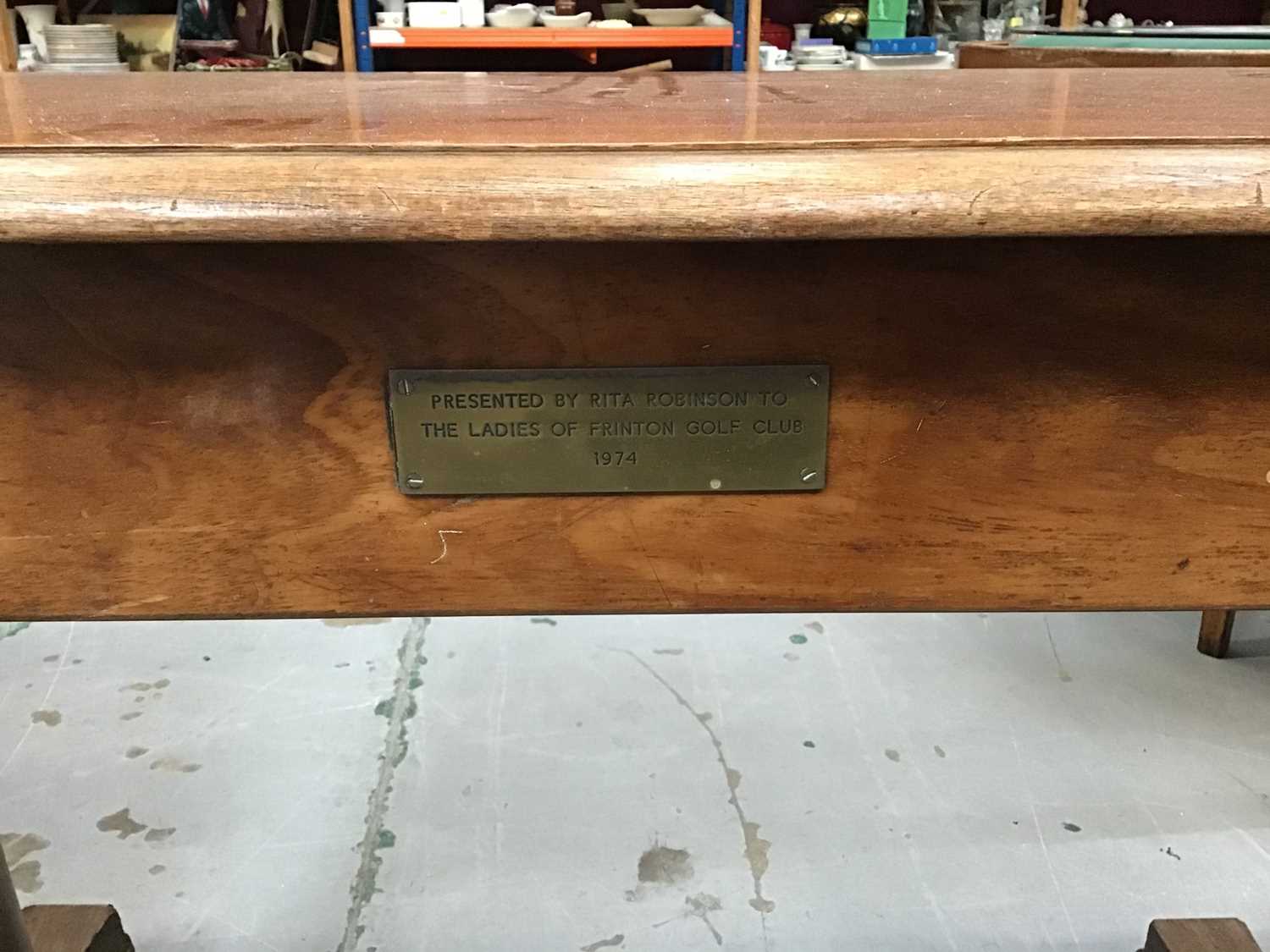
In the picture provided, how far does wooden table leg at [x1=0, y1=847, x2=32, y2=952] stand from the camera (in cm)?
67

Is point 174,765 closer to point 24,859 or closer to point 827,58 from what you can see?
point 24,859

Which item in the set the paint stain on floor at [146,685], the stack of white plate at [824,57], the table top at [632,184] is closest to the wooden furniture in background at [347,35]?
the stack of white plate at [824,57]

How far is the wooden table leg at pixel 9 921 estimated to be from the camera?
26.5 inches

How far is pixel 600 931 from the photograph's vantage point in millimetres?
1052

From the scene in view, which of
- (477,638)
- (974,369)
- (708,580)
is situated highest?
(974,369)

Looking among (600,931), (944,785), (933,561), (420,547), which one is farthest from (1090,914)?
(420,547)

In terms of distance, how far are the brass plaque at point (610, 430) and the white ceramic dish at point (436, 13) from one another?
1.96m

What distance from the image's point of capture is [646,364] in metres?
0.47

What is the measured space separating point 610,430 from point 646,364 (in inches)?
1.3

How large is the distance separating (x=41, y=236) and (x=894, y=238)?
307 millimetres

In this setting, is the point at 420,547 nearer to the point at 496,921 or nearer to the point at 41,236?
the point at 41,236

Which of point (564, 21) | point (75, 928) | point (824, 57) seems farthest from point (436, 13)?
point (75, 928)

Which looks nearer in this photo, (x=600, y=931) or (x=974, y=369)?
(x=974, y=369)

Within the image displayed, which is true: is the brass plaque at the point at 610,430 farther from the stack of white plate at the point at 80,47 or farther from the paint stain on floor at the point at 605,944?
the stack of white plate at the point at 80,47
